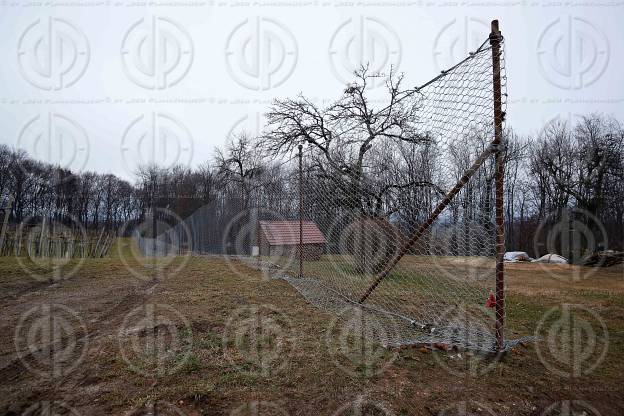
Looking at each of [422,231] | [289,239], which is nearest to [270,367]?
[422,231]

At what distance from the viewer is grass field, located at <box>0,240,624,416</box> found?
2.22 metres

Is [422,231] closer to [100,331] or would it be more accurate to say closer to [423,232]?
[423,232]

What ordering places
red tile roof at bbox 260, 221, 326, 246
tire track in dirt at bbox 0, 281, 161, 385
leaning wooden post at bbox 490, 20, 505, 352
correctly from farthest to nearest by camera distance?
red tile roof at bbox 260, 221, 326, 246, leaning wooden post at bbox 490, 20, 505, 352, tire track in dirt at bbox 0, 281, 161, 385

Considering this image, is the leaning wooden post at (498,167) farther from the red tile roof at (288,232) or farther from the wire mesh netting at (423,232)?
the red tile roof at (288,232)

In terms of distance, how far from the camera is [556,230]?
82.6 ft

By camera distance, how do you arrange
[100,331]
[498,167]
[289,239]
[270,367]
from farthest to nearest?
1. [289,239]
2. [100,331]
3. [498,167]
4. [270,367]

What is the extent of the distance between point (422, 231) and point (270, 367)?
1.89 metres

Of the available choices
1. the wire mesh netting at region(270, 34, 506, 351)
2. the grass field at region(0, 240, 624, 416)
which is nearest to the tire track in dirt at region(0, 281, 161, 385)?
the grass field at region(0, 240, 624, 416)

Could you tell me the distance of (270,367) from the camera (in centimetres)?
273

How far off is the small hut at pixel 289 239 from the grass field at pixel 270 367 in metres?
2.84

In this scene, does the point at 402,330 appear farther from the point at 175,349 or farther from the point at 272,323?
the point at 175,349

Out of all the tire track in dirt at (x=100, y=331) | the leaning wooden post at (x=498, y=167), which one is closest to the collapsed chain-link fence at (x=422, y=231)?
the leaning wooden post at (x=498, y=167)

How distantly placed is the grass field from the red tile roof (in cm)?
282

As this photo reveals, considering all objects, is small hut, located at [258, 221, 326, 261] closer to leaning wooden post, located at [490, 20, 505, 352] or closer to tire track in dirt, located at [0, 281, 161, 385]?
tire track in dirt, located at [0, 281, 161, 385]
